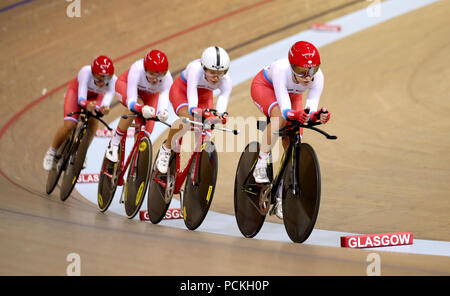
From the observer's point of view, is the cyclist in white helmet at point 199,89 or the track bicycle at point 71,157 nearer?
the cyclist in white helmet at point 199,89

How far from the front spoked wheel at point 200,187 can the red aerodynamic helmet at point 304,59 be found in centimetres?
72

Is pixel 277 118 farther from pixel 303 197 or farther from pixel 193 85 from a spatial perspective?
pixel 193 85

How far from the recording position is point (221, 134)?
21.1 feet

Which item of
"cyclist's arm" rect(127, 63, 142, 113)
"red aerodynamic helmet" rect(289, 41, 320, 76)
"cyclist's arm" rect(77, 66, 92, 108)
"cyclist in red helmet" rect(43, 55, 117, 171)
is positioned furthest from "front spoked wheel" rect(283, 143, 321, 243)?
"cyclist's arm" rect(77, 66, 92, 108)

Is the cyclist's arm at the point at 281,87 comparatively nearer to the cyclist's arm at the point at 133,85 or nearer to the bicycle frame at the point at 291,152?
the bicycle frame at the point at 291,152

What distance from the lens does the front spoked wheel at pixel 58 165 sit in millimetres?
4914

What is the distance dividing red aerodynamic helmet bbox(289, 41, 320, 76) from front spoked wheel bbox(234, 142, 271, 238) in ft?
1.81

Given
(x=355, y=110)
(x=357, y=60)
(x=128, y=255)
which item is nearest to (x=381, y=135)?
(x=355, y=110)

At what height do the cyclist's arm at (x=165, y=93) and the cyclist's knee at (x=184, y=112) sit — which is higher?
the cyclist's arm at (x=165, y=93)

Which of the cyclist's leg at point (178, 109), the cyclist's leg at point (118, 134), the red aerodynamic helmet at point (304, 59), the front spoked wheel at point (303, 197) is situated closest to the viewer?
the front spoked wheel at point (303, 197)

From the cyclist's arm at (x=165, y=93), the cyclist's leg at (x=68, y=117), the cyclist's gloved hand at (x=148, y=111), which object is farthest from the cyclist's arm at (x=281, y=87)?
the cyclist's leg at (x=68, y=117)

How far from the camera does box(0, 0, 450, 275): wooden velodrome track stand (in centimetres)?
255

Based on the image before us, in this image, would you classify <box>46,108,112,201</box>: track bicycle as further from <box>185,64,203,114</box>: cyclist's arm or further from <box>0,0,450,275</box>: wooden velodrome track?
<box>185,64,203,114</box>: cyclist's arm
